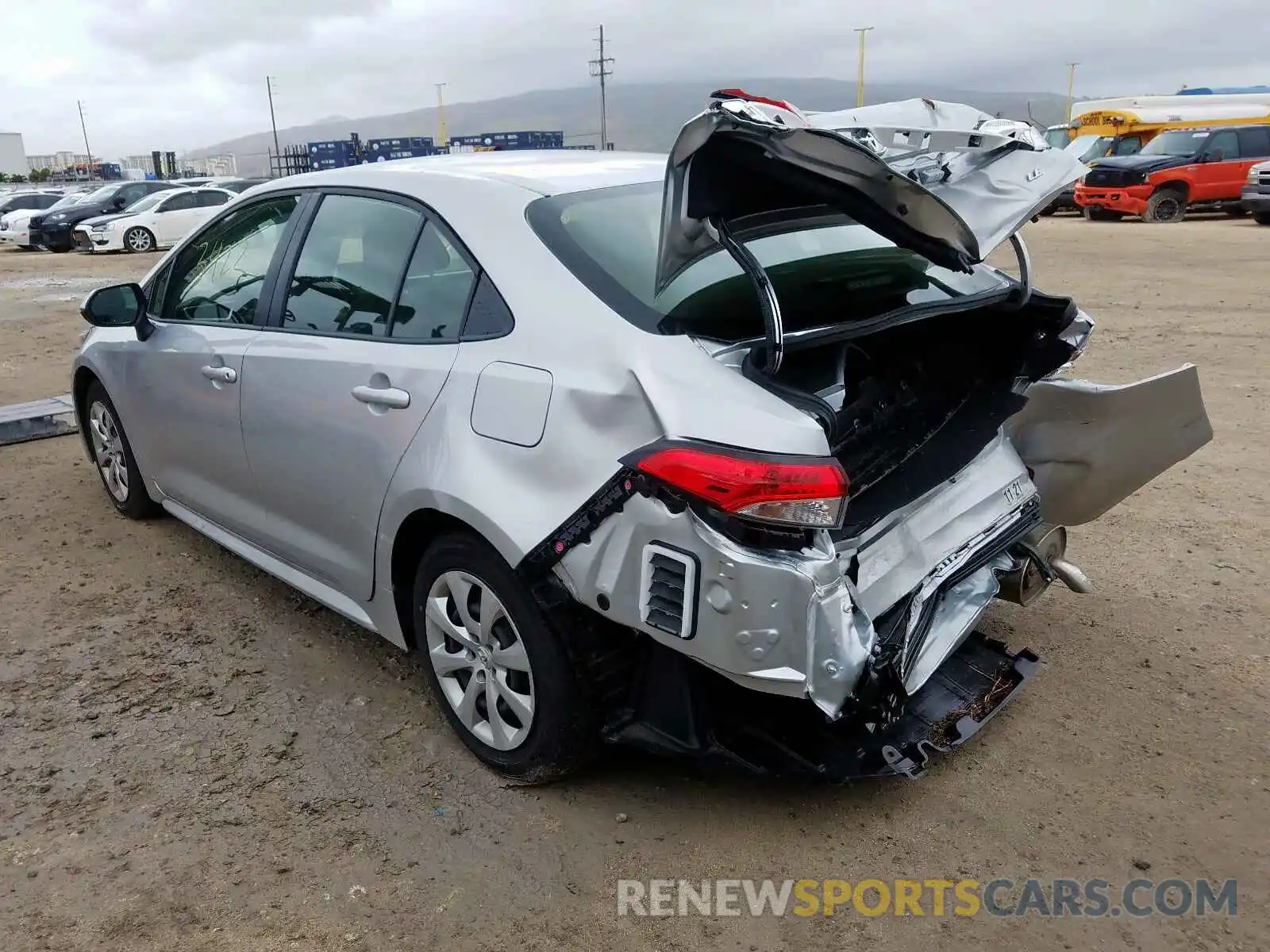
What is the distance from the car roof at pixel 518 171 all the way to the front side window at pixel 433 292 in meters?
0.22

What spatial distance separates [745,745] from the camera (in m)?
2.51

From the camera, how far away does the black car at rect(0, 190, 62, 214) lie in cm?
3061

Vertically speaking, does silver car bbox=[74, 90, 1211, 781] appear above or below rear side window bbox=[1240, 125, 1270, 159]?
below

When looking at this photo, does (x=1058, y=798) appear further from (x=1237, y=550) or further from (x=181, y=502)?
(x=181, y=502)

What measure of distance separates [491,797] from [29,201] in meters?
34.8

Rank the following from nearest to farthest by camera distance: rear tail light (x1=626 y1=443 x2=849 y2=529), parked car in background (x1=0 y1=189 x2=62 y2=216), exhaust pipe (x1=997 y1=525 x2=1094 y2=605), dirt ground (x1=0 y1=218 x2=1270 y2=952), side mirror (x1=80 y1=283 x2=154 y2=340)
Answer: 1. rear tail light (x1=626 y1=443 x2=849 y2=529)
2. dirt ground (x1=0 y1=218 x2=1270 y2=952)
3. exhaust pipe (x1=997 y1=525 x2=1094 y2=605)
4. side mirror (x1=80 y1=283 x2=154 y2=340)
5. parked car in background (x1=0 y1=189 x2=62 y2=216)

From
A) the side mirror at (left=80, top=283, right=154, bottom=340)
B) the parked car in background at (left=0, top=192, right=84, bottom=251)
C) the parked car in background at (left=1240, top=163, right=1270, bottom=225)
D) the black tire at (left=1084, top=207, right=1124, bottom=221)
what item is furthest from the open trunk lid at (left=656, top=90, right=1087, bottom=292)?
the parked car in background at (left=0, top=192, right=84, bottom=251)

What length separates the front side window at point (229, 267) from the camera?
360 cm

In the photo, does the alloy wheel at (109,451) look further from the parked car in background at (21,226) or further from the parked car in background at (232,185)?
the parked car in background at (21,226)

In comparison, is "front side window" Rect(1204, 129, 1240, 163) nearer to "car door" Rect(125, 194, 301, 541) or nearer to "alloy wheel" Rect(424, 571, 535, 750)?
"car door" Rect(125, 194, 301, 541)

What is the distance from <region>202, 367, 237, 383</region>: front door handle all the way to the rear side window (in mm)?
22795

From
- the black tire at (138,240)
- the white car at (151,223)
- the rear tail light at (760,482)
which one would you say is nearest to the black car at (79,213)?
the white car at (151,223)

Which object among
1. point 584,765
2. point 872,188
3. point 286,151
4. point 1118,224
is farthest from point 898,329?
point 286,151

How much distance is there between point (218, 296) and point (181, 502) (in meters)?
0.97
